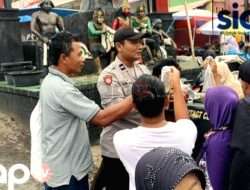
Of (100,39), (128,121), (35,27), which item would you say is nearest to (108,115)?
Result: (128,121)

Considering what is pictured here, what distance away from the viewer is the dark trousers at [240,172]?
126 inches

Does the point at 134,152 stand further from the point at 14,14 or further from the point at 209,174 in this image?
the point at 14,14

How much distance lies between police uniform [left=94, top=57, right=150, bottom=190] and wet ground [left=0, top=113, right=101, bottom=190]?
87.1 inches

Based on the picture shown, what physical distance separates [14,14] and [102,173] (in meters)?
7.39

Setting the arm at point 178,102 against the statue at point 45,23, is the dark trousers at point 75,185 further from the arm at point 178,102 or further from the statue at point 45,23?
the statue at point 45,23

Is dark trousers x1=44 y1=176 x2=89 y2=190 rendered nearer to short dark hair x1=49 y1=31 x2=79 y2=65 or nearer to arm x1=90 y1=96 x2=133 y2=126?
arm x1=90 y1=96 x2=133 y2=126

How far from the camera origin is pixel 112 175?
3961 mm

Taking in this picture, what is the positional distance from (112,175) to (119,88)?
0.67 m

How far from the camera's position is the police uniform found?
3.85m

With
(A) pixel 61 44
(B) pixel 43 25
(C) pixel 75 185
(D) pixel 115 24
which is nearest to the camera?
(A) pixel 61 44

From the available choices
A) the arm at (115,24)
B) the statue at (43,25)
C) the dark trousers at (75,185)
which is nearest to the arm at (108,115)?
the dark trousers at (75,185)

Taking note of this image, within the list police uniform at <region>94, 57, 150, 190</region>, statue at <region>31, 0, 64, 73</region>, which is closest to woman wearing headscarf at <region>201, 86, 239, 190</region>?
police uniform at <region>94, 57, 150, 190</region>

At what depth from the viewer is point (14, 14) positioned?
35.2ft

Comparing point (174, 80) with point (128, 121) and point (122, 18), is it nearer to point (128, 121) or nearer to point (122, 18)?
point (128, 121)
